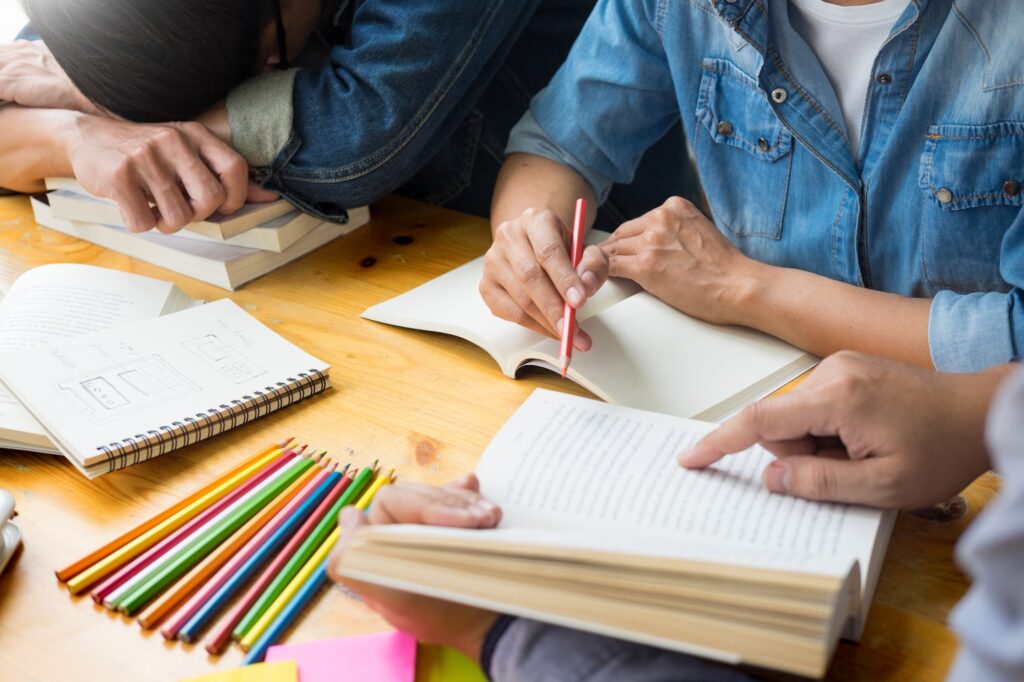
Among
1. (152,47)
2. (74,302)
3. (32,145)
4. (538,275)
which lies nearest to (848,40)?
(538,275)

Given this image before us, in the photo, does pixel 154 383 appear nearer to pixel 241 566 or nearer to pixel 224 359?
pixel 224 359

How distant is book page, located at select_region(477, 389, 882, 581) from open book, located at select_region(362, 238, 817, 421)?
7cm

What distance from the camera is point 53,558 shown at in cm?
77

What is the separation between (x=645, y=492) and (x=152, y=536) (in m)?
0.41

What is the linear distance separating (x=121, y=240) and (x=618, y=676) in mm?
1052

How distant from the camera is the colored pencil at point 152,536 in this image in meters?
0.73

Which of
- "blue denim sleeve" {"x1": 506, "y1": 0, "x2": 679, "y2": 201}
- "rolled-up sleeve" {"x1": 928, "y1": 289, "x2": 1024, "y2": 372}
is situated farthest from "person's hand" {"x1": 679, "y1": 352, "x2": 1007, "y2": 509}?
"blue denim sleeve" {"x1": 506, "y1": 0, "x2": 679, "y2": 201}

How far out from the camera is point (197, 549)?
0.73m

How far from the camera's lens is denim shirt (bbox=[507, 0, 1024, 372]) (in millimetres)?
874

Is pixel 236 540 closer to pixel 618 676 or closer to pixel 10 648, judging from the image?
pixel 10 648

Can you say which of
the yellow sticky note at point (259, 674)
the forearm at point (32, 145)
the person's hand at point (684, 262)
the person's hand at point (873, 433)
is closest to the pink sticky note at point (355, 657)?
the yellow sticky note at point (259, 674)

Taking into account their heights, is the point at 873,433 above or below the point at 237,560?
above

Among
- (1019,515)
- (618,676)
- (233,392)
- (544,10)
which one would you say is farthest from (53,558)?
(544,10)

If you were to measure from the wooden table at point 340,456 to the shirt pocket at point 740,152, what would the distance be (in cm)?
34
